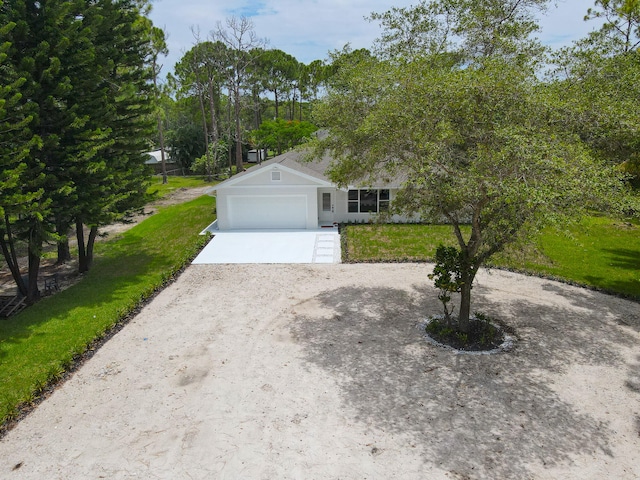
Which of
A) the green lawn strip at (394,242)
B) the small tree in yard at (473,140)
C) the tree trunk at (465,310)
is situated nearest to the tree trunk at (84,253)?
the green lawn strip at (394,242)

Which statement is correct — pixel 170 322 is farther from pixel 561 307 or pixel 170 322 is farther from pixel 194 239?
pixel 561 307

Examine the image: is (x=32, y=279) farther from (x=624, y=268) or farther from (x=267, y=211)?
(x=624, y=268)

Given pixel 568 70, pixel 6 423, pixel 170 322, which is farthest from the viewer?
pixel 170 322

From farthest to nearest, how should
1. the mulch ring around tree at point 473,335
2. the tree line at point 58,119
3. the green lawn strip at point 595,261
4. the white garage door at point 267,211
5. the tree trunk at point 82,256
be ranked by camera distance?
1. the white garage door at point 267,211
2. the tree trunk at point 82,256
3. the green lawn strip at point 595,261
4. the tree line at point 58,119
5. the mulch ring around tree at point 473,335

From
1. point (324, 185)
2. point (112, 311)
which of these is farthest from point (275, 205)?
point (112, 311)

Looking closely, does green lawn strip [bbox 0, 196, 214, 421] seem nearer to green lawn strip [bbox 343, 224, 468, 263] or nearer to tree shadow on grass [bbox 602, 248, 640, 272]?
green lawn strip [bbox 343, 224, 468, 263]

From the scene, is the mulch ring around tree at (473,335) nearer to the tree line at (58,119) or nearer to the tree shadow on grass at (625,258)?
the tree shadow on grass at (625,258)

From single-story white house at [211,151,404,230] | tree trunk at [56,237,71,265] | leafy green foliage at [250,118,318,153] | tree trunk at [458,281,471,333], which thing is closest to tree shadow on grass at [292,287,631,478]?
tree trunk at [458,281,471,333]

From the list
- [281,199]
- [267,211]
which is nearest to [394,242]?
[281,199]
